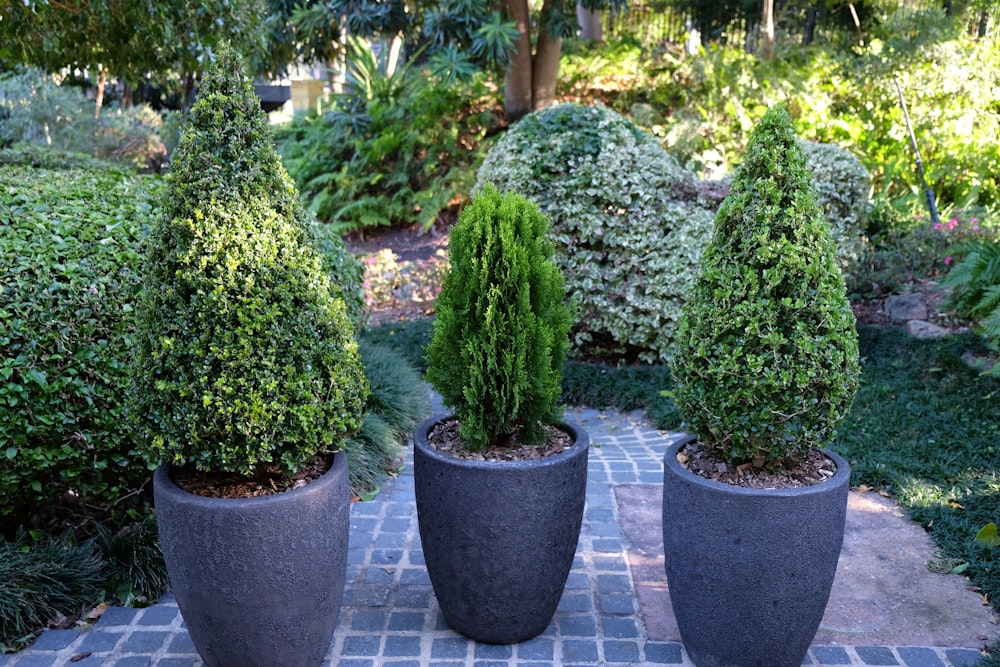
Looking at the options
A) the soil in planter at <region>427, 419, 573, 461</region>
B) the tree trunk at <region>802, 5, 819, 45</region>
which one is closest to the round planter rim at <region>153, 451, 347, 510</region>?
the soil in planter at <region>427, 419, 573, 461</region>

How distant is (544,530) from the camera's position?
329 cm

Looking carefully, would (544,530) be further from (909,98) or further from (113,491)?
(909,98)

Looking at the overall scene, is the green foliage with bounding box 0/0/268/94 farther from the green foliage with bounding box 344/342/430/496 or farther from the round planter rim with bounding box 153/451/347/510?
the round planter rim with bounding box 153/451/347/510

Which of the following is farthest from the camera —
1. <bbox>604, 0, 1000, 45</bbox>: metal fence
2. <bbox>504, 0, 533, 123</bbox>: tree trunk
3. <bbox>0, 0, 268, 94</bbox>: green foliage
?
<bbox>604, 0, 1000, 45</bbox>: metal fence

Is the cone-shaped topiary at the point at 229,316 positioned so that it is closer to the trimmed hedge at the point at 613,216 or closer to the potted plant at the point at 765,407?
the potted plant at the point at 765,407

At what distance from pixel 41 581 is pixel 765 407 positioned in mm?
3299

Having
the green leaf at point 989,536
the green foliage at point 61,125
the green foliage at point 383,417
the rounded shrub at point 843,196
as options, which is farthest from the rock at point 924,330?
the green foliage at point 61,125

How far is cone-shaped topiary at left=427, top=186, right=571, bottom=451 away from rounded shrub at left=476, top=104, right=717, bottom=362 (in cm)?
374

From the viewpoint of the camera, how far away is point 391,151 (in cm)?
1326

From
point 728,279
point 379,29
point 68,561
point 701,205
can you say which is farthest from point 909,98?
point 68,561

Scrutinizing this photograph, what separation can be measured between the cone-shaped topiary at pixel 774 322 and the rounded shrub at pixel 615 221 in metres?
3.85

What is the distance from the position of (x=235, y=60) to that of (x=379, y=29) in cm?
807

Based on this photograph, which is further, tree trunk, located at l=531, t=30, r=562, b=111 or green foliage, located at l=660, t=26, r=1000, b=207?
tree trunk, located at l=531, t=30, r=562, b=111

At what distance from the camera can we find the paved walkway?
3402mm
